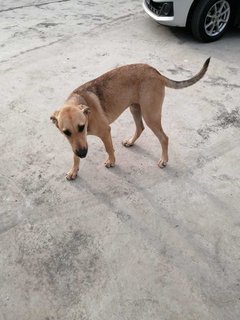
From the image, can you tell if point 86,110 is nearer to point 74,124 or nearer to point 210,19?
point 74,124

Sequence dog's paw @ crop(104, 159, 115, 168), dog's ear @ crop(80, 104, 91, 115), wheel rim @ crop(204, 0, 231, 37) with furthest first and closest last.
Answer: wheel rim @ crop(204, 0, 231, 37) → dog's paw @ crop(104, 159, 115, 168) → dog's ear @ crop(80, 104, 91, 115)

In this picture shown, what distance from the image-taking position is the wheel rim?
6484 millimetres

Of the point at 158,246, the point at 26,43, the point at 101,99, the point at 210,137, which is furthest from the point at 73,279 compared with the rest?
the point at 26,43

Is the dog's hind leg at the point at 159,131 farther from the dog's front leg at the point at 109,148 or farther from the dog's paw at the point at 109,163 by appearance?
the dog's paw at the point at 109,163

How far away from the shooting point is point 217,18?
661 cm

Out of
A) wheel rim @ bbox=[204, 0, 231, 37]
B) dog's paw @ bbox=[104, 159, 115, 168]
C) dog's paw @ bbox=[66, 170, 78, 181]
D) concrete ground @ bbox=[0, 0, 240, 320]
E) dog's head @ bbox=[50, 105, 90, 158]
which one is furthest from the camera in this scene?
wheel rim @ bbox=[204, 0, 231, 37]

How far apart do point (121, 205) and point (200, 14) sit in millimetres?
4428

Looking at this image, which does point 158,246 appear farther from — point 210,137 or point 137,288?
point 210,137

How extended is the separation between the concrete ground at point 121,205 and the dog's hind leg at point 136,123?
4.1 inches

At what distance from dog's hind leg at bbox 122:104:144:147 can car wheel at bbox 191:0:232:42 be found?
10.5ft

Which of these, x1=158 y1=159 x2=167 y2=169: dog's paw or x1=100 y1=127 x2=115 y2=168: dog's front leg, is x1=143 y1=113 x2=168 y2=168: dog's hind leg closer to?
x1=158 y1=159 x2=167 y2=169: dog's paw

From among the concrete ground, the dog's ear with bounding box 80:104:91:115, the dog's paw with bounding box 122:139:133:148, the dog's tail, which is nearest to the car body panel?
the concrete ground

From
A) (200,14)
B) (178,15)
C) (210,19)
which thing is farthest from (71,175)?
(210,19)

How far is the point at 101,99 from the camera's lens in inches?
148
